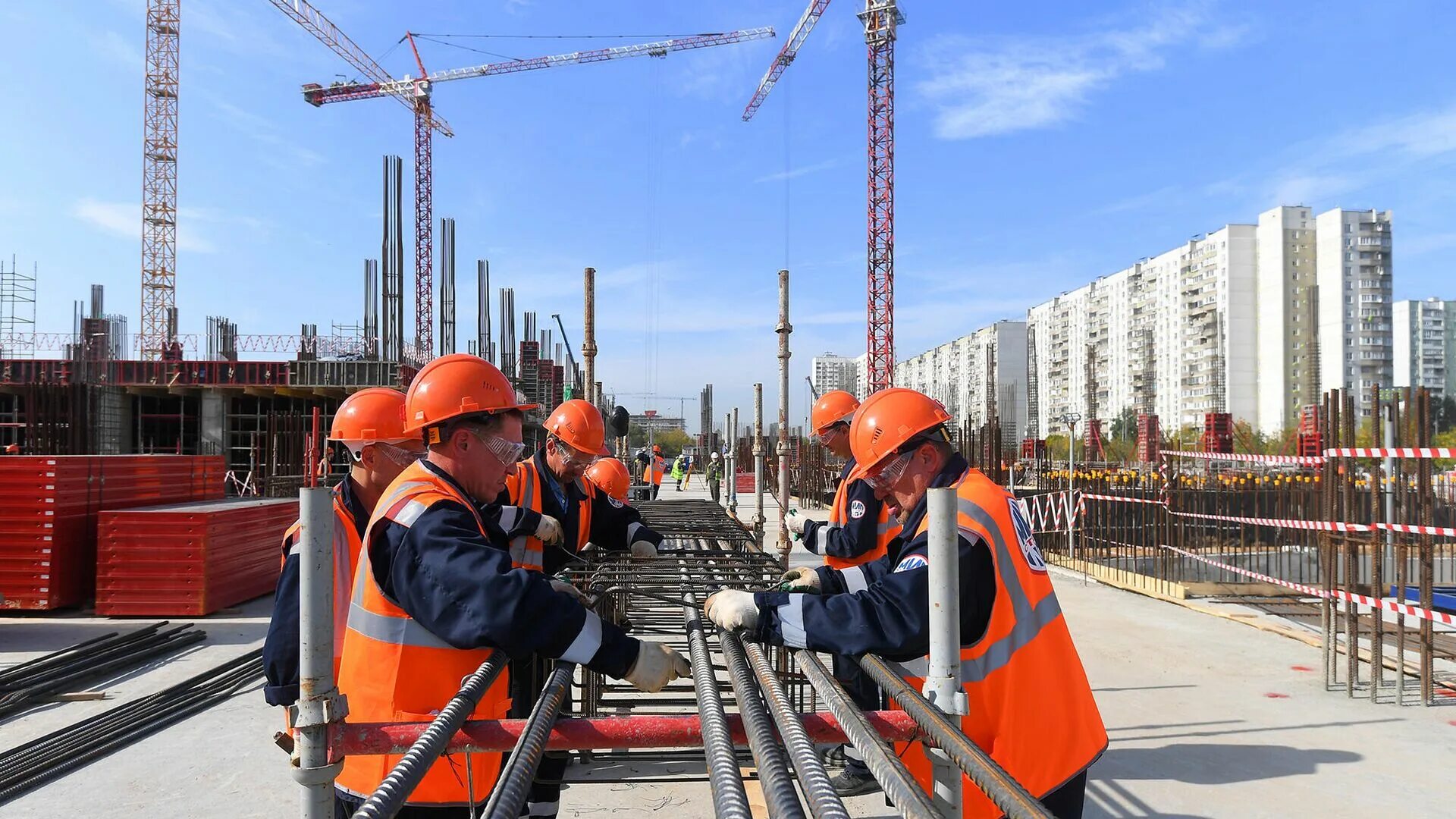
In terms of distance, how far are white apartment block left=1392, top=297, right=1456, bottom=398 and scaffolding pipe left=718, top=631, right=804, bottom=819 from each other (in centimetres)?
10625

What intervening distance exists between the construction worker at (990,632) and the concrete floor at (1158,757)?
1.61m

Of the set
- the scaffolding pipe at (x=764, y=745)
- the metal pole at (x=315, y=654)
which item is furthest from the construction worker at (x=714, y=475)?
the metal pole at (x=315, y=654)

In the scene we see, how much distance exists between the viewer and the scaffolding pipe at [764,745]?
47.9 inches

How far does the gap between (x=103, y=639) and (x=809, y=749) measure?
27.0 ft

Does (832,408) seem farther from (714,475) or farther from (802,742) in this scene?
(714,475)

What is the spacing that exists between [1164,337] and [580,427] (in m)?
86.1

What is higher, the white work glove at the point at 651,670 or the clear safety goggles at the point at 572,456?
the clear safety goggles at the point at 572,456

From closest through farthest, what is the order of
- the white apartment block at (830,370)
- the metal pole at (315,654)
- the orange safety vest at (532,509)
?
the metal pole at (315,654) < the orange safety vest at (532,509) < the white apartment block at (830,370)

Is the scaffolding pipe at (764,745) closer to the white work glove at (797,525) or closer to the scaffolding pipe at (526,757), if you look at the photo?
the scaffolding pipe at (526,757)

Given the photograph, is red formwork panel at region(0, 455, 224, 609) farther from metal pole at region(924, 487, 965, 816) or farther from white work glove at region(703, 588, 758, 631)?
metal pole at region(924, 487, 965, 816)

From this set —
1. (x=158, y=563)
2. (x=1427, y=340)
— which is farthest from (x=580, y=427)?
(x=1427, y=340)

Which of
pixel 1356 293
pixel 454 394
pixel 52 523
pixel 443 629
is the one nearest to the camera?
pixel 443 629

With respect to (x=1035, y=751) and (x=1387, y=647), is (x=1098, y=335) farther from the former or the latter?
(x=1035, y=751)

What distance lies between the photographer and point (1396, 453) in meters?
5.81
